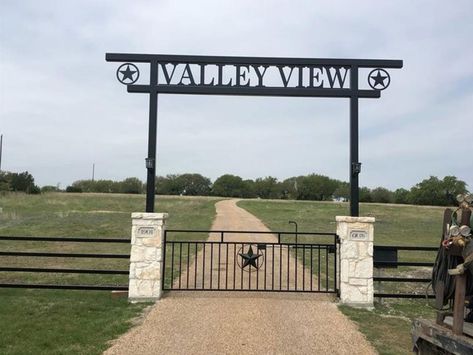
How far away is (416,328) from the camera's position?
415 centimetres

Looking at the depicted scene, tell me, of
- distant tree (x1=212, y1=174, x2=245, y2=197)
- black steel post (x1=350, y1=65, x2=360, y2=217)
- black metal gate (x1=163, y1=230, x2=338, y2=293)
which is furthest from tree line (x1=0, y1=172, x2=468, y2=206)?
black steel post (x1=350, y1=65, x2=360, y2=217)

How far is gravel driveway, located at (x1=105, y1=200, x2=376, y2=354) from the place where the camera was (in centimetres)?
557

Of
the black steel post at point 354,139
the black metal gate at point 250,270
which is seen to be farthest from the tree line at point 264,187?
the black steel post at point 354,139

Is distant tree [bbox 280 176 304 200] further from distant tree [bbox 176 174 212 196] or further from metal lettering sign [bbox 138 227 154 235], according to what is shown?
metal lettering sign [bbox 138 227 154 235]

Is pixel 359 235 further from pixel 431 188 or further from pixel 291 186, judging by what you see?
pixel 291 186

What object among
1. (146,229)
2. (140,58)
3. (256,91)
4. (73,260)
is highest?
(140,58)

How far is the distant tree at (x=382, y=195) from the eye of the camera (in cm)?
9131

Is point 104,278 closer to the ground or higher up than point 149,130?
closer to the ground

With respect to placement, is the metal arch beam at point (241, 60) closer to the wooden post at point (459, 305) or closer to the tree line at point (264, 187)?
the wooden post at point (459, 305)

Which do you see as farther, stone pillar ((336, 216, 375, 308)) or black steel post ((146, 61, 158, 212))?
black steel post ((146, 61, 158, 212))

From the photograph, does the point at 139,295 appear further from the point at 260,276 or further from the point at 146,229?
the point at 260,276

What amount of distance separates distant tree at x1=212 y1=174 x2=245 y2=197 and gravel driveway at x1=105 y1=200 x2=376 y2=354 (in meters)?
109

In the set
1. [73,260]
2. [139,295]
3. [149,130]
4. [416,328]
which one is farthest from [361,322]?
[73,260]

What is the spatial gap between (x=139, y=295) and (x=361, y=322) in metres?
3.74
